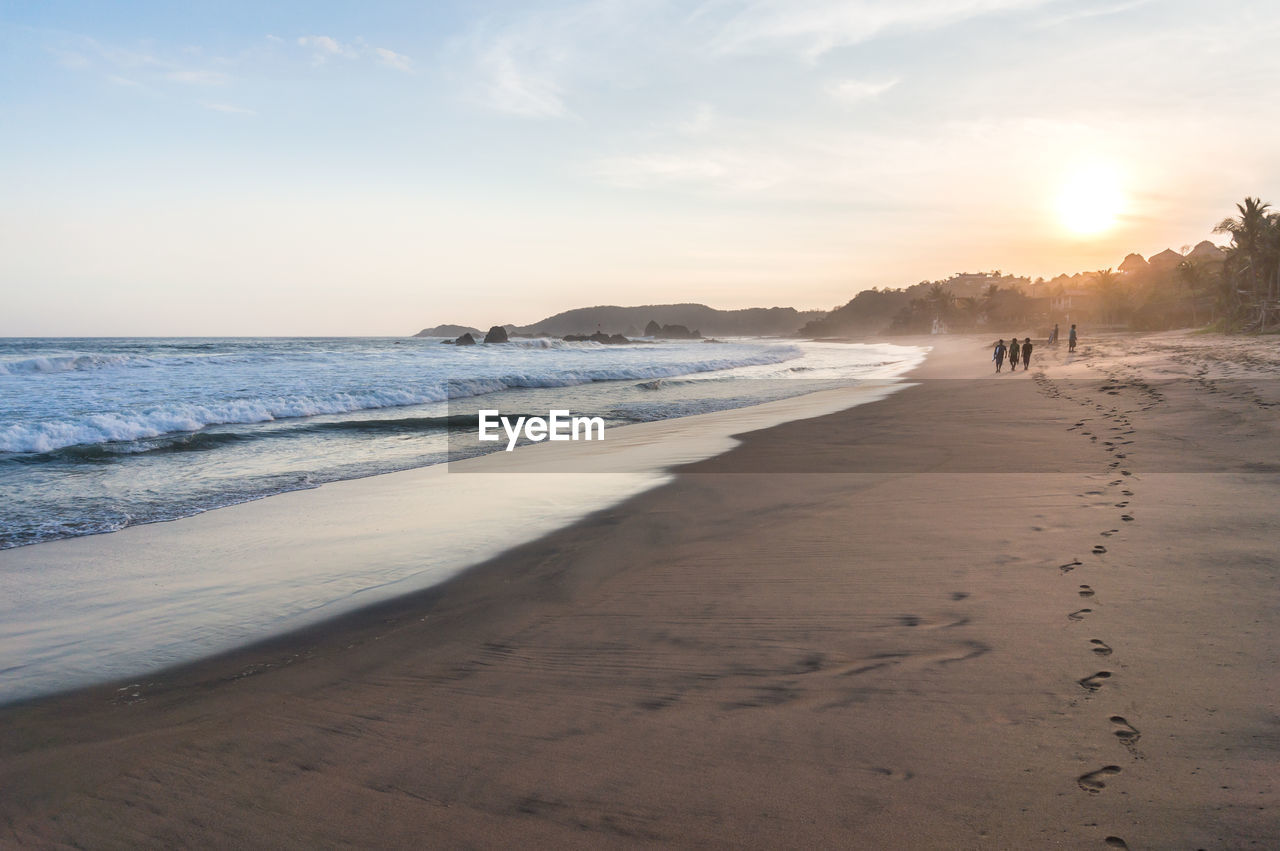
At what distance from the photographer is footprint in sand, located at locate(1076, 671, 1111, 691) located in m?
3.15

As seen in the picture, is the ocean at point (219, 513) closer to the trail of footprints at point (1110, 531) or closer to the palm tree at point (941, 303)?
the trail of footprints at point (1110, 531)

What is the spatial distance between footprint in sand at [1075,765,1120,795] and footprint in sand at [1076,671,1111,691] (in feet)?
2.15

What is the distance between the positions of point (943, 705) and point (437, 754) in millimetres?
2168

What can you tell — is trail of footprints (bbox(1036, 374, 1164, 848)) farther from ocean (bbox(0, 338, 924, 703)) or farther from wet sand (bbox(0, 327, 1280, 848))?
ocean (bbox(0, 338, 924, 703))

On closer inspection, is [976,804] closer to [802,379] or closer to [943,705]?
[943,705]

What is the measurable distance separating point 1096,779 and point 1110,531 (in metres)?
3.69

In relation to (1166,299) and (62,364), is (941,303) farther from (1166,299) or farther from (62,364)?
(62,364)

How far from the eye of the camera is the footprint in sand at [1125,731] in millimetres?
2715

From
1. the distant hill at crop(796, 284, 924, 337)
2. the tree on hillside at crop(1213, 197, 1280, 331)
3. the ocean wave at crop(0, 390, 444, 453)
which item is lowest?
the ocean wave at crop(0, 390, 444, 453)

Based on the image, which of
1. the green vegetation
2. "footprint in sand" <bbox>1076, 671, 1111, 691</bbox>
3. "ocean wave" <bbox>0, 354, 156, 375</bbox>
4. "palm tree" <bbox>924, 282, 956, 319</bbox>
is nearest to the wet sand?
"footprint in sand" <bbox>1076, 671, 1111, 691</bbox>

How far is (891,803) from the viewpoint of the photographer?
2.45m

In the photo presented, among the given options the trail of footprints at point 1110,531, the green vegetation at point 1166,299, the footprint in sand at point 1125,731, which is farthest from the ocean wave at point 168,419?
the green vegetation at point 1166,299

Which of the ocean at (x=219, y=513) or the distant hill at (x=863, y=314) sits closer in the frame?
the ocean at (x=219, y=513)

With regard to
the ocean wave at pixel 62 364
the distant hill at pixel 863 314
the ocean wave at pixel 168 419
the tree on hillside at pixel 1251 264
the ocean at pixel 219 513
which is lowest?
the ocean at pixel 219 513
